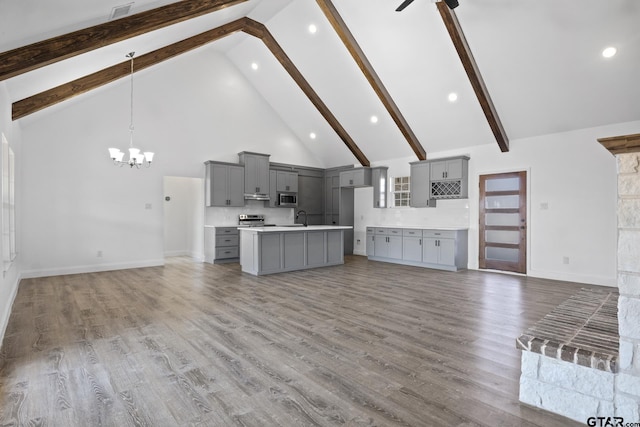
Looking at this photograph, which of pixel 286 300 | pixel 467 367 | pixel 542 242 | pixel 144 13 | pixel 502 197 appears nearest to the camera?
pixel 467 367

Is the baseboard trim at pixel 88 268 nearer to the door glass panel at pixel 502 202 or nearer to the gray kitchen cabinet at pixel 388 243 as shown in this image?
the gray kitchen cabinet at pixel 388 243

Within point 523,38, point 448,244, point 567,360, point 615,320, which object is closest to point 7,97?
point 567,360

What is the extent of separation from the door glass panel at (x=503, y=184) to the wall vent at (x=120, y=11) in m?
6.48

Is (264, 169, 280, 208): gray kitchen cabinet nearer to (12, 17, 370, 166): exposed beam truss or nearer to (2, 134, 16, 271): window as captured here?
(12, 17, 370, 166): exposed beam truss

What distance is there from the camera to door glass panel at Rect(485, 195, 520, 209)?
6316 mm

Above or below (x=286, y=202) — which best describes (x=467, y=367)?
below

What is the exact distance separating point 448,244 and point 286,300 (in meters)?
3.89

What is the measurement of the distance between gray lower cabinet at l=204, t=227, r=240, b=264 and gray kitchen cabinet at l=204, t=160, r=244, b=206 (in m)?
0.65

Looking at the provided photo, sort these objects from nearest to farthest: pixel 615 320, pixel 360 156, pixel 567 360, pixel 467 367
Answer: pixel 567 360 < pixel 615 320 < pixel 467 367 < pixel 360 156

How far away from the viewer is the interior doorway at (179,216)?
9070 mm

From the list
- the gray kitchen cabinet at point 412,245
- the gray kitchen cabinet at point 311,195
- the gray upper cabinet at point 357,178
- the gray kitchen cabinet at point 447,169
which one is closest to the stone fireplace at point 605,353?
the gray kitchen cabinet at point 412,245

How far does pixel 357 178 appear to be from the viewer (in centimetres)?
885

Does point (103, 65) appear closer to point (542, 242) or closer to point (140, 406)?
point (140, 406)

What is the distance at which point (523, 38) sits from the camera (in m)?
4.63
